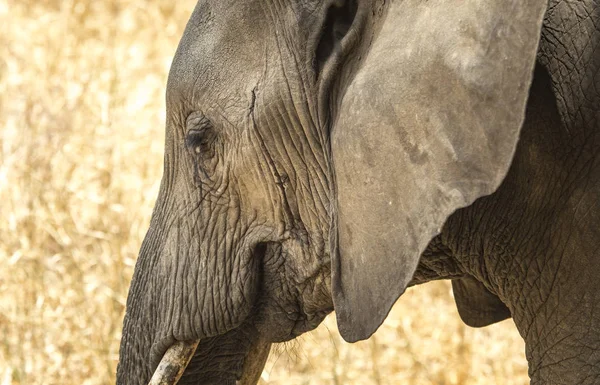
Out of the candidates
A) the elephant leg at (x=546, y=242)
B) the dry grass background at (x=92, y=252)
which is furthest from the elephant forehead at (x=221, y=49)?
the dry grass background at (x=92, y=252)

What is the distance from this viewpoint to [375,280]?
70.0 inches

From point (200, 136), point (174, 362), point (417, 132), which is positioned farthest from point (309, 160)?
point (174, 362)

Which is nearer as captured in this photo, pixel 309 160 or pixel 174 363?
pixel 309 160

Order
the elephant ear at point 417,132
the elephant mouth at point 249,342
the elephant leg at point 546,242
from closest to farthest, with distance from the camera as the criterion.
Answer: the elephant ear at point 417,132
the elephant leg at point 546,242
the elephant mouth at point 249,342

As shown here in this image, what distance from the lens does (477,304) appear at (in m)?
2.34

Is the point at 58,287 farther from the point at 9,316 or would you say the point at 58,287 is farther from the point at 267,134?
the point at 267,134

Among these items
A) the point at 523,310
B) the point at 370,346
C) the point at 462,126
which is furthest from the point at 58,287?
the point at 462,126

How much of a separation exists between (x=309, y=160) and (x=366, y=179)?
23 centimetres

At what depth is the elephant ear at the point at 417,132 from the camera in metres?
1.56

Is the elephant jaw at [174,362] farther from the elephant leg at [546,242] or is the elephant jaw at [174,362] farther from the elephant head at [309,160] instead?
the elephant leg at [546,242]

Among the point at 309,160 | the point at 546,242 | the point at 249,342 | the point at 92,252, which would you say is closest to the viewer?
the point at 546,242

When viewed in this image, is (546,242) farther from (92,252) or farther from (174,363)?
(92,252)

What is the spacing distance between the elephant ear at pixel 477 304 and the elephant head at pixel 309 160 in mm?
343

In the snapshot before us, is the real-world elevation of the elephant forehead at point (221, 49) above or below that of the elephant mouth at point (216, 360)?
above
